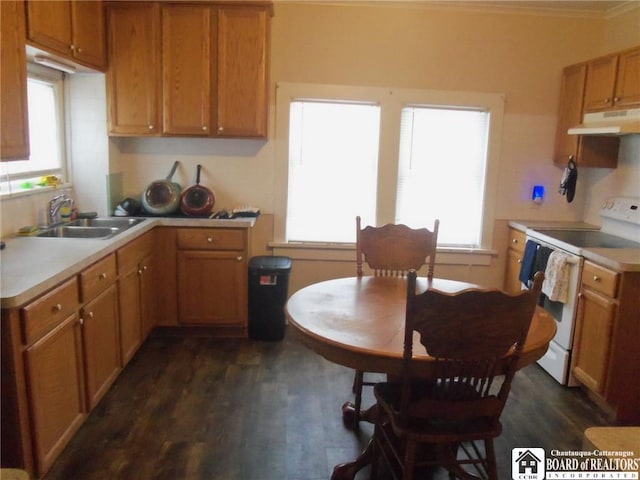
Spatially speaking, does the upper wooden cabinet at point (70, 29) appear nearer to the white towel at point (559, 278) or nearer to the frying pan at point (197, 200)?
the frying pan at point (197, 200)

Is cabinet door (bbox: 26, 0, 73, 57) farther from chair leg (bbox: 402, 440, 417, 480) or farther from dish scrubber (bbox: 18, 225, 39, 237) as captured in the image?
chair leg (bbox: 402, 440, 417, 480)

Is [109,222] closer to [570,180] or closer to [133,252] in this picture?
[133,252]

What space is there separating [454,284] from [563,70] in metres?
2.30

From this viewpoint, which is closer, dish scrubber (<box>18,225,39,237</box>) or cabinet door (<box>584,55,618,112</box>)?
dish scrubber (<box>18,225,39,237</box>)

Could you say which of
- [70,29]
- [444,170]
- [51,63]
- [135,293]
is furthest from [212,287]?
[444,170]

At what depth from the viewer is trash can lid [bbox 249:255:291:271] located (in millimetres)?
3631

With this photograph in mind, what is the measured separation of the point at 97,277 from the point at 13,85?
98 cm

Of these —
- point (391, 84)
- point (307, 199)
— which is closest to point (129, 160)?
point (307, 199)

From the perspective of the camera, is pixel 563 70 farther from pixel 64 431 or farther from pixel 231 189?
pixel 64 431

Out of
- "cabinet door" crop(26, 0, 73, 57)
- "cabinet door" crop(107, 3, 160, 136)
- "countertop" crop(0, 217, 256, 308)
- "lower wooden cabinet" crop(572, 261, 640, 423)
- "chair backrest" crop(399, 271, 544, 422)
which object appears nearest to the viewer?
"chair backrest" crop(399, 271, 544, 422)

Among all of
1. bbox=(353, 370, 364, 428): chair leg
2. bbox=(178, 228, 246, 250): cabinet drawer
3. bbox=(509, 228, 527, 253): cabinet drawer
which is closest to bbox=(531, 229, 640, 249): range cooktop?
bbox=(509, 228, 527, 253): cabinet drawer

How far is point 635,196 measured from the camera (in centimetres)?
350

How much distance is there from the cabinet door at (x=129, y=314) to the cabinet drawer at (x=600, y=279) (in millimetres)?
2691

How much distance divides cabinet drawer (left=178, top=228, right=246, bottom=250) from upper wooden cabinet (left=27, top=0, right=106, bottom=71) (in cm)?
127
